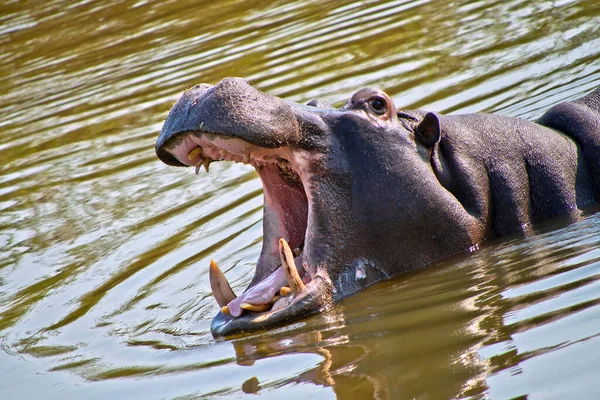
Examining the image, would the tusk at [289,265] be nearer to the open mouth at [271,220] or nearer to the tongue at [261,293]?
the open mouth at [271,220]

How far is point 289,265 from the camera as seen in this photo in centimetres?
465

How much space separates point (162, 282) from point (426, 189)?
1.84 m

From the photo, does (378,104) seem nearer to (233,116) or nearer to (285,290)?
(233,116)

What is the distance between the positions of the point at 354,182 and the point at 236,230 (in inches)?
84.6

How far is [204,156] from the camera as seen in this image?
15.8ft

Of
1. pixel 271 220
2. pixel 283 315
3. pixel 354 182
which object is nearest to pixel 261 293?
pixel 283 315

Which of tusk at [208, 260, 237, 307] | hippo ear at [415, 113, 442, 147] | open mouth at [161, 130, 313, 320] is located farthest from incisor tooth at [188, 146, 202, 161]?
hippo ear at [415, 113, 442, 147]

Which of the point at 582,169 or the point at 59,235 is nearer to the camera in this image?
the point at 582,169

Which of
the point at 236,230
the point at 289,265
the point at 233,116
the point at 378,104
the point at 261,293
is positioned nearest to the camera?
the point at 233,116

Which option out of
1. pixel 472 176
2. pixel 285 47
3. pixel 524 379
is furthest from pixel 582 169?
pixel 285 47

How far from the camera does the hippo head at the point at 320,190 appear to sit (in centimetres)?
462

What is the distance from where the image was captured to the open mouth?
466 centimetres

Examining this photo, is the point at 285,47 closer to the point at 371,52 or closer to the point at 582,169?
the point at 371,52

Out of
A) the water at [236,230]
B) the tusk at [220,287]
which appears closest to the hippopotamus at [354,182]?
the tusk at [220,287]
